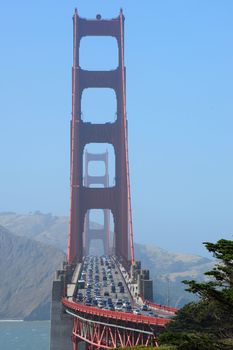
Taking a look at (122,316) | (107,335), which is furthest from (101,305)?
(122,316)

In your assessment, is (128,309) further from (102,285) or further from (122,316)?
(102,285)

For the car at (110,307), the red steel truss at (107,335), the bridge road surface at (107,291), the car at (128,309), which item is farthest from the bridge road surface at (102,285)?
the red steel truss at (107,335)

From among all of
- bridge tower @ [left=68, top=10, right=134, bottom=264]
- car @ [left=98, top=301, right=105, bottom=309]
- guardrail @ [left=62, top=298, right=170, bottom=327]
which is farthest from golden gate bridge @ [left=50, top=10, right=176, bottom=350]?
guardrail @ [left=62, top=298, right=170, bottom=327]

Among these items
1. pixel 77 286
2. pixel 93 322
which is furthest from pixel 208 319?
pixel 77 286

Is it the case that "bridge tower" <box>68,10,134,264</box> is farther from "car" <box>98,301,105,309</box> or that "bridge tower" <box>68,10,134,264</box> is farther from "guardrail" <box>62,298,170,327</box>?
"guardrail" <box>62,298,170,327</box>

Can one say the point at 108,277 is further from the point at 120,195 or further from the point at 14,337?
the point at 14,337

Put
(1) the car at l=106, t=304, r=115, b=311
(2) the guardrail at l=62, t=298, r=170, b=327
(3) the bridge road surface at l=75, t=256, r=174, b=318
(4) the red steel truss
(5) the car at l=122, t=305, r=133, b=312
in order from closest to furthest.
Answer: (2) the guardrail at l=62, t=298, r=170, b=327 → (4) the red steel truss → (1) the car at l=106, t=304, r=115, b=311 → (5) the car at l=122, t=305, r=133, b=312 → (3) the bridge road surface at l=75, t=256, r=174, b=318

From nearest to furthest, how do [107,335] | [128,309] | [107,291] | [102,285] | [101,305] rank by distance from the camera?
[107,335]
[128,309]
[101,305]
[107,291]
[102,285]

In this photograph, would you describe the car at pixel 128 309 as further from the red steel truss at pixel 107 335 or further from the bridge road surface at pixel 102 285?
the red steel truss at pixel 107 335
